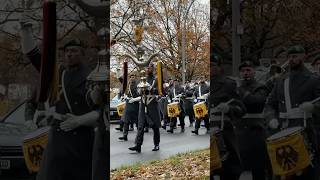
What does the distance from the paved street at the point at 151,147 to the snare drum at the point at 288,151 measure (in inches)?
228

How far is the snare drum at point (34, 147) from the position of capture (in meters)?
4.25

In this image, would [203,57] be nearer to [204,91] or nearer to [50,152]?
[204,91]

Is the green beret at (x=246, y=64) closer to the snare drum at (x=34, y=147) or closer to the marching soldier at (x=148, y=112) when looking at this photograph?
the snare drum at (x=34, y=147)

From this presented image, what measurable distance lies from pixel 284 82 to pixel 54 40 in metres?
1.85

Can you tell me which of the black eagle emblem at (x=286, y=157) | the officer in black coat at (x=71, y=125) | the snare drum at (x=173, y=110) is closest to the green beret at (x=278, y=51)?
the black eagle emblem at (x=286, y=157)

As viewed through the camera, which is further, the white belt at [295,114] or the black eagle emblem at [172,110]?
the black eagle emblem at [172,110]

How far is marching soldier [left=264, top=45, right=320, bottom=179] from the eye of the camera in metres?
4.45

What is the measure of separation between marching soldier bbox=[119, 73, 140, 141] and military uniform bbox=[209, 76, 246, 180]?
10809 mm

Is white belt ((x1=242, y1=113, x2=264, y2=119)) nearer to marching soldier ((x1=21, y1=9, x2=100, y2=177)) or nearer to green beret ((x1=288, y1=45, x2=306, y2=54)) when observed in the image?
green beret ((x1=288, y1=45, x2=306, y2=54))

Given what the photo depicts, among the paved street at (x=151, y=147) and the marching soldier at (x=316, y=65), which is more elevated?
the marching soldier at (x=316, y=65)

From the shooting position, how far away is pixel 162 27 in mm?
33688

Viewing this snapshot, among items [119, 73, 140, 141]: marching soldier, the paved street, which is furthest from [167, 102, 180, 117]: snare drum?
[119, 73, 140, 141]: marching soldier

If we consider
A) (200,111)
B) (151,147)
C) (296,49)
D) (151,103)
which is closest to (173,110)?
(200,111)

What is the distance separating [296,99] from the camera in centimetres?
450
